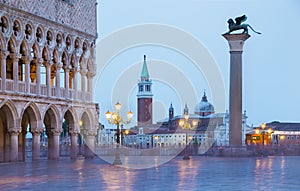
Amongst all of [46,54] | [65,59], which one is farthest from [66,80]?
[46,54]

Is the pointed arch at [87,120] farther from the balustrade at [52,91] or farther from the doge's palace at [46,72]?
the balustrade at [52,91]

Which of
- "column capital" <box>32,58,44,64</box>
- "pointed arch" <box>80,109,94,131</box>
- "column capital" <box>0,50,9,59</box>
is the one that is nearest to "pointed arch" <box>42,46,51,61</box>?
"column capital" <box>32,58,44,64</box>

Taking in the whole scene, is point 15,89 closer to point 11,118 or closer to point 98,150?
point 11,118

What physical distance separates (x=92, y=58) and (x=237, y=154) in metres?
10.5

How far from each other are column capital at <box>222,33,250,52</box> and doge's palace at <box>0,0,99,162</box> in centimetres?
822

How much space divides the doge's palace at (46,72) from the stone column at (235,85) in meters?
8.32

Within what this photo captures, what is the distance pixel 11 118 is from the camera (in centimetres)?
3147

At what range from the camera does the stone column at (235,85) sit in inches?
1534

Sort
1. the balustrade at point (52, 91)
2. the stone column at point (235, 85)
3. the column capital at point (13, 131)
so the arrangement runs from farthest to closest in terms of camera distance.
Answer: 1. the stone column at point (235, 85)
2. the column capital at point (13, 131)
3. the balustrade at point (52, 91)

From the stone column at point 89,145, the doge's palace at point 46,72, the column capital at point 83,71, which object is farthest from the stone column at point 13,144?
the stone column at point 89,145

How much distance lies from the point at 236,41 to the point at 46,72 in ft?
38.8

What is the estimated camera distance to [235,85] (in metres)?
39.0

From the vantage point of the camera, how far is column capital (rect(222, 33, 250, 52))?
39.2 m

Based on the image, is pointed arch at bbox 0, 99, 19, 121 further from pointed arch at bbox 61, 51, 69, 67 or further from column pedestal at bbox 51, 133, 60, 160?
pointed arch at bbox 61, 51, 69, 67
